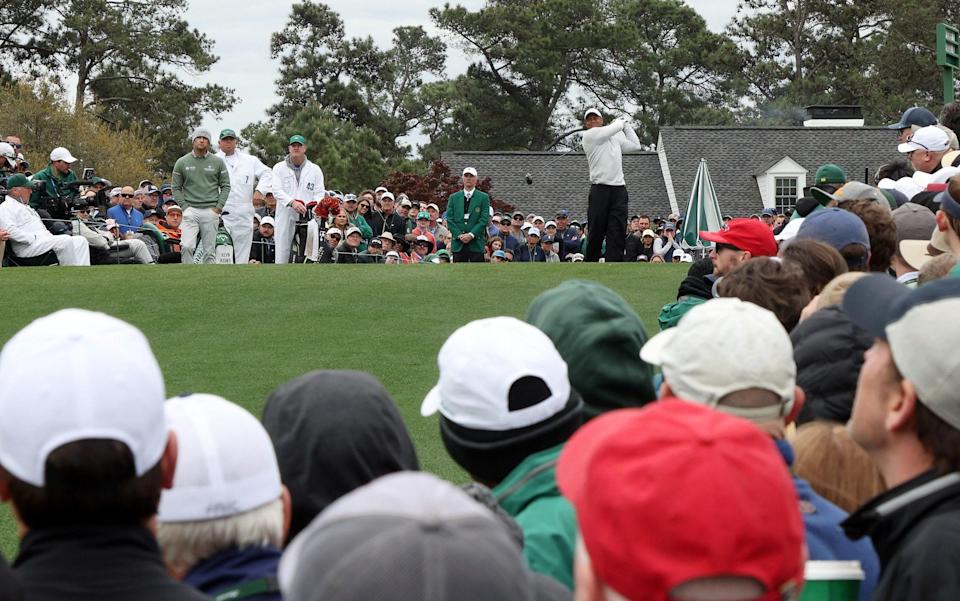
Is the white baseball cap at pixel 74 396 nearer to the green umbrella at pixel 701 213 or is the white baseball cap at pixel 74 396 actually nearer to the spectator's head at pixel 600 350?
the spectator's head at pixel 600 350

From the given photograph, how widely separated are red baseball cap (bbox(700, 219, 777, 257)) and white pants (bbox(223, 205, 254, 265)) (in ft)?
47.3

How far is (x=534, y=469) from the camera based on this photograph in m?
3.31

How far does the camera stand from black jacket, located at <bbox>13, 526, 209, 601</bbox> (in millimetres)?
2385

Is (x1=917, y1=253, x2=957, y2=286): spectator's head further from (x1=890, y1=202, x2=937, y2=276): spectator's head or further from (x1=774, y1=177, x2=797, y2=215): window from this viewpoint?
(x1=774, y1=177, x2=797, y2=215): window

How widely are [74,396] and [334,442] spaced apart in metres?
0.78

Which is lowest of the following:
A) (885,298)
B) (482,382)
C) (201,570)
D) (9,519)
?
(9,519)

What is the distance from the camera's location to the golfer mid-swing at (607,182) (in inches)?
737

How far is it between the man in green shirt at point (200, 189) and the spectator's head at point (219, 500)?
1726 cm

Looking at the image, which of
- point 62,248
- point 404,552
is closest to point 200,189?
point 62,248

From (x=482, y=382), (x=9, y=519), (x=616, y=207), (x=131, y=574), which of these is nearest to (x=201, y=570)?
(x=131, y=574)

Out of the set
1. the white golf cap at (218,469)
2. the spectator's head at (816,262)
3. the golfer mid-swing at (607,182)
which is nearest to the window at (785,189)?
the golfer mid-swing at (607,182)

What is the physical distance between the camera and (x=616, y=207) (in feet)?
63.2

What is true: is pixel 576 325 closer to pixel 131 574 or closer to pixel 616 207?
pixel 131 574

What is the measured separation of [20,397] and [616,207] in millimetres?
17140
